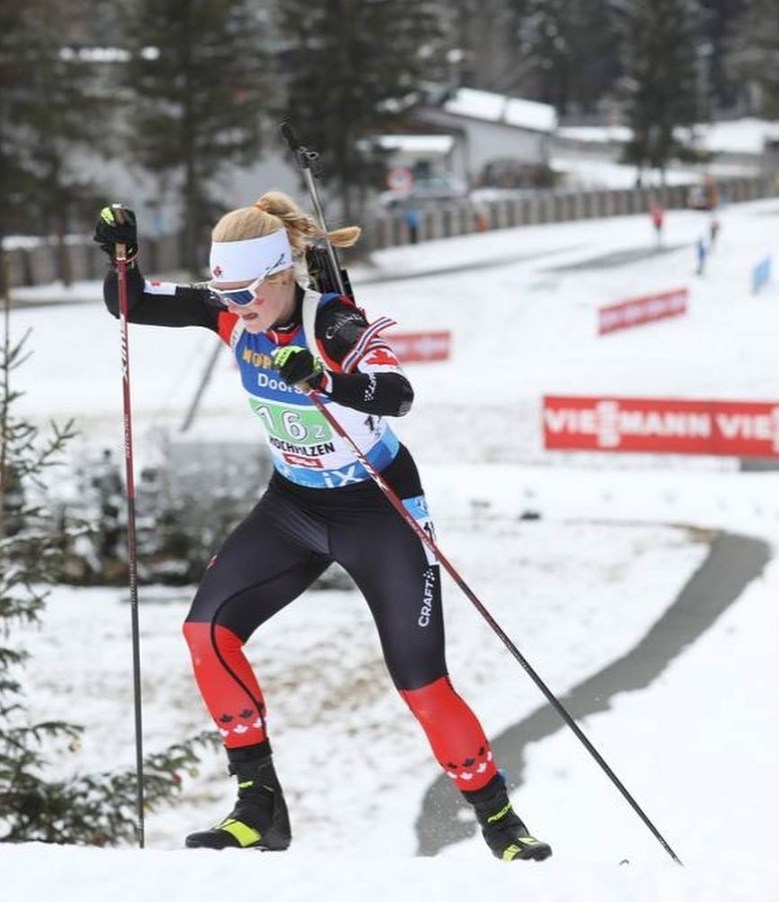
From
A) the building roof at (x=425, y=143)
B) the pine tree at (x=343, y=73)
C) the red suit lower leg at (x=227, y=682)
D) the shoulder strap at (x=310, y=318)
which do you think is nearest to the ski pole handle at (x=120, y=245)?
the shoulder strap at (x=310, y=318)

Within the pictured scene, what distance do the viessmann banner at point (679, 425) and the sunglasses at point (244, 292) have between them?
17035 millimetres

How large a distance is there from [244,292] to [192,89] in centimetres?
4132

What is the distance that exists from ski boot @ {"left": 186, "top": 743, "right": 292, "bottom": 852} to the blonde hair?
197 cm

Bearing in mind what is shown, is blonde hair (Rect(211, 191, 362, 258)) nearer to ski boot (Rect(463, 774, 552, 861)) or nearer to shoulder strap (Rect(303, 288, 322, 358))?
shoulder strap (Rect(303, 288, 322, 358))

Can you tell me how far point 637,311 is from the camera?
39469 mm

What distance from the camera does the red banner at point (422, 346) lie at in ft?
118

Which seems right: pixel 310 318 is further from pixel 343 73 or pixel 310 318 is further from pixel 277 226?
pixel 343 73

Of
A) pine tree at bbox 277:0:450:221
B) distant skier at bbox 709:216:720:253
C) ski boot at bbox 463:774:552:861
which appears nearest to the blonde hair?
ski boot at bbox 463:774:552:861

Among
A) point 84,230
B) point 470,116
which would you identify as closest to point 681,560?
point 84,230

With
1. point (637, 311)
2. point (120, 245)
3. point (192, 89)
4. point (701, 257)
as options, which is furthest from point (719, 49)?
point (120, 245)

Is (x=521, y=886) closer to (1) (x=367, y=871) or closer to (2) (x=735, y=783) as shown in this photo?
(1) (x=367, y=871)

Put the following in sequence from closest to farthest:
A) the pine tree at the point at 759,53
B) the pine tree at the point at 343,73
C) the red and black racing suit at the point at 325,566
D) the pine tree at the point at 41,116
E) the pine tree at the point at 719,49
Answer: the red and black racing suit at the point at 325,566 → the pine tree at the point at 41,116 → the pine tree at the point at 343,73 → the pine tree at the point at 759,53 → the pine tree at the point at 719,49

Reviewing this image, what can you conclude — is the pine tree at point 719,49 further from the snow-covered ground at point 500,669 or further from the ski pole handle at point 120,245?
the ski pole handle at point 120,245

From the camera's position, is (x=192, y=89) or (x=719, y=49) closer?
(x=192, y=89)
